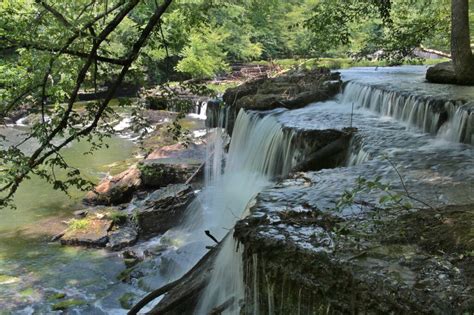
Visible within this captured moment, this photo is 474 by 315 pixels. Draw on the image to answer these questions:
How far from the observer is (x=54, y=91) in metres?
5.39

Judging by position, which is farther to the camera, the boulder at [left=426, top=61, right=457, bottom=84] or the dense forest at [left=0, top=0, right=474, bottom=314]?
the boulder at [left=426, top=61, right=457, bottom=84]

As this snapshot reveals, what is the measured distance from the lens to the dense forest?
3516mm

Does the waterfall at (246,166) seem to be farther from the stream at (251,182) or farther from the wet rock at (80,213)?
the wet rock at (80,213)

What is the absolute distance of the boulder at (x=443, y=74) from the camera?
10.9 metres

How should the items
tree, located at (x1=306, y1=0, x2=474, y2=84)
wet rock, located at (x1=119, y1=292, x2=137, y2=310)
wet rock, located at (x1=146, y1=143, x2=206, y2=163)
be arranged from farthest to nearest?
wet rock, located at (x1=146, y1=143, x2=206, y2=163)
tree, located at (x1=306, y1=0, x2=474, y2=84)
wet rock, located at (x1=119, y1=292, x2=137, y2=310)

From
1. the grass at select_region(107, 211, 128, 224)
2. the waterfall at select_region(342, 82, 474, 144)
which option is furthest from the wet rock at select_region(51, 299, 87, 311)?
the waterfall at select_region(342, 82, 474, 144)

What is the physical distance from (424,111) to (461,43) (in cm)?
245

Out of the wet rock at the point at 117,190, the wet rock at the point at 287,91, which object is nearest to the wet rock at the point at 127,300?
the wet rock at the point at 117,190

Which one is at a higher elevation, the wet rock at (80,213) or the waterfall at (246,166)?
the waterfall at (246,166)

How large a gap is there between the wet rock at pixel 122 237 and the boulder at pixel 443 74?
25.9 feet

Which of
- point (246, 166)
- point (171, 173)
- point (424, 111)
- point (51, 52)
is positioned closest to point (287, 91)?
point (246, 166)

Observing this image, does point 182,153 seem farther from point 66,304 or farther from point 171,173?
point 66,304

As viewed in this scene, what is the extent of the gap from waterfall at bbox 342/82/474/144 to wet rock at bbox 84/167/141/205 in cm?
610

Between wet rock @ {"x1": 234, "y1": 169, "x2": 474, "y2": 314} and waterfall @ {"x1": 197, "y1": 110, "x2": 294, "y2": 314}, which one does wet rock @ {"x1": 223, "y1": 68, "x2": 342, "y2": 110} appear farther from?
wet rock @ {"x1": 234, "y1": 169, "x2": 474, "y2": 314}
